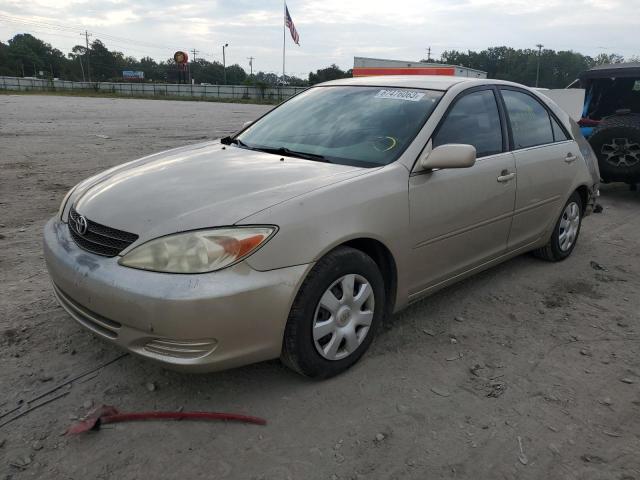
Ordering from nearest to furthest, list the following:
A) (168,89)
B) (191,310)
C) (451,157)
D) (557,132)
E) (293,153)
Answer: (191,310) < (451,157) < (293,153) < (557,132) < (168,89)

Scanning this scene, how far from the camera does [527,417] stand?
258cm

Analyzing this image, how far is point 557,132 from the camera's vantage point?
4.62 meters

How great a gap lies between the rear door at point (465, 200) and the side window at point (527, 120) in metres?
0.18

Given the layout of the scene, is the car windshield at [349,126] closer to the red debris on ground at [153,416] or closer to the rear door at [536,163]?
the rear door at [536,163]

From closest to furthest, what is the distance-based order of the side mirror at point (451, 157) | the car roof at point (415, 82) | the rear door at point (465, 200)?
the side mirror at point (451, 157) → the rear door at point (465, 200) → the car roof at point (415, 82)

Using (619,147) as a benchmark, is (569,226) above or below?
below

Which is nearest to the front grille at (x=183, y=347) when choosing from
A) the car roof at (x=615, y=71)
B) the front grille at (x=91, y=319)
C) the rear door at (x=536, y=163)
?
the front grille at (x=91, y=319)

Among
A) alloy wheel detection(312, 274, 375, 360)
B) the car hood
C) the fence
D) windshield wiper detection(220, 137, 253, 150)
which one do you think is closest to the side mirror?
the car hood

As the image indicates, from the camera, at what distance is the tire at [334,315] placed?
2557 mm

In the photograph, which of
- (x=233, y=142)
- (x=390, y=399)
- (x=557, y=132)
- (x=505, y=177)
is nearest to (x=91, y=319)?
(x=390, y=399)

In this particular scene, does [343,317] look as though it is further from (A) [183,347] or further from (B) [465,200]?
(B) [465,200]

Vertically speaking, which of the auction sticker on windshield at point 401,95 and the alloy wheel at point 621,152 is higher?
the auction sticker on windshield at point 401,95

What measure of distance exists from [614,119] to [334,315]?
6.34m

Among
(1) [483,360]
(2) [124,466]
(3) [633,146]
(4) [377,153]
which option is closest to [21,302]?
(2) [124,466]
